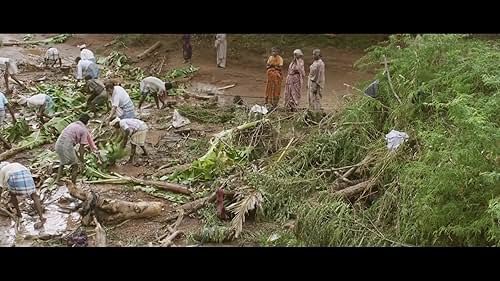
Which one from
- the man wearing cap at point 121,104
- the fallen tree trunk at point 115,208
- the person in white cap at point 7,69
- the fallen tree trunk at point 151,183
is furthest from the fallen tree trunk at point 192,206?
the person in white cap at point 7,69

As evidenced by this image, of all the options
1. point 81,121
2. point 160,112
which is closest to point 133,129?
point 81,121

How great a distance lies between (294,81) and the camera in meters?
10.3

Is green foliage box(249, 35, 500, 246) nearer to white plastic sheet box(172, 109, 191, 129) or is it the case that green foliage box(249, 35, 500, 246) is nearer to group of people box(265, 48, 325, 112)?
group of people box(265, 48, 325, 112)

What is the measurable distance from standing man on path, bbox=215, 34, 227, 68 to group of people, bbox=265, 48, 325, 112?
2914 mm

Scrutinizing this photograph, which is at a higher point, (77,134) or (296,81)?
(296,81)

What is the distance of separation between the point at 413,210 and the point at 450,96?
1.98 metres

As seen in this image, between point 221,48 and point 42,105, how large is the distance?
15.9 feet

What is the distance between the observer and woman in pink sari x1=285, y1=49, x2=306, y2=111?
33.3 ft

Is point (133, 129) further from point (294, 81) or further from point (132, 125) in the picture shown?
point (294, 81)

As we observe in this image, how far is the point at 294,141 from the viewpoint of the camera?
8.65 meters

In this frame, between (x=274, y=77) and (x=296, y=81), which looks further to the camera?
(x=274, y=77)

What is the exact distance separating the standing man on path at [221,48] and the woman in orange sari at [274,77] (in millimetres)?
2870
